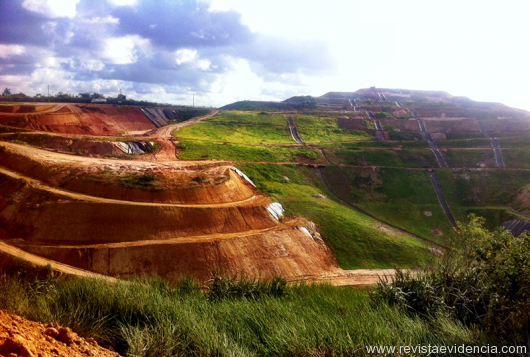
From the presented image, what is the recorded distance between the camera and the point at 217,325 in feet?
30.0

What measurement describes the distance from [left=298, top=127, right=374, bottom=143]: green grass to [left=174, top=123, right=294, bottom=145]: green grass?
4159mm

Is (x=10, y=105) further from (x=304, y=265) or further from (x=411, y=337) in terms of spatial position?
(x=411, y=337)

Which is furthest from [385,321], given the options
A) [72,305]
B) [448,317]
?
[72,305]

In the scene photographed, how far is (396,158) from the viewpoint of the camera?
6022 centimetres

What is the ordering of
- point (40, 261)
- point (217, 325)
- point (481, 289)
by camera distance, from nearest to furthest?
point (217, 325) < point (481, 289) < point (40, 261)

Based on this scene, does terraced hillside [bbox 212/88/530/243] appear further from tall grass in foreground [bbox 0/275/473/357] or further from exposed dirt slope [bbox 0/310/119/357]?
exposed dirt slope [bbox 0/310/119/357]

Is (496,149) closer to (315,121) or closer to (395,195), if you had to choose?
(395,195)

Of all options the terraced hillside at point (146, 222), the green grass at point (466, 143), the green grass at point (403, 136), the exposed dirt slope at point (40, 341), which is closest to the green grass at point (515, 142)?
the green grass at point (466, 143)

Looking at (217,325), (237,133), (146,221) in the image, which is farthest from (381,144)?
(217,325)

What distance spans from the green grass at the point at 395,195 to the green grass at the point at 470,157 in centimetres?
955

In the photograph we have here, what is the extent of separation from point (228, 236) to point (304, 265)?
7.86 meters

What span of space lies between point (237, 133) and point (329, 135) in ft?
73.3

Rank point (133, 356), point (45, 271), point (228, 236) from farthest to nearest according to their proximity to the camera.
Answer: point (228, 236) < point (45, 271) < point (133, 356)

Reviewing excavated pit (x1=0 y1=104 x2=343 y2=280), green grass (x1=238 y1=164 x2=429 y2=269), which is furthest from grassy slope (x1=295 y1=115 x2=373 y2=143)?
excavated pit (x1=0 y1=104 x2=343 y2=280)
